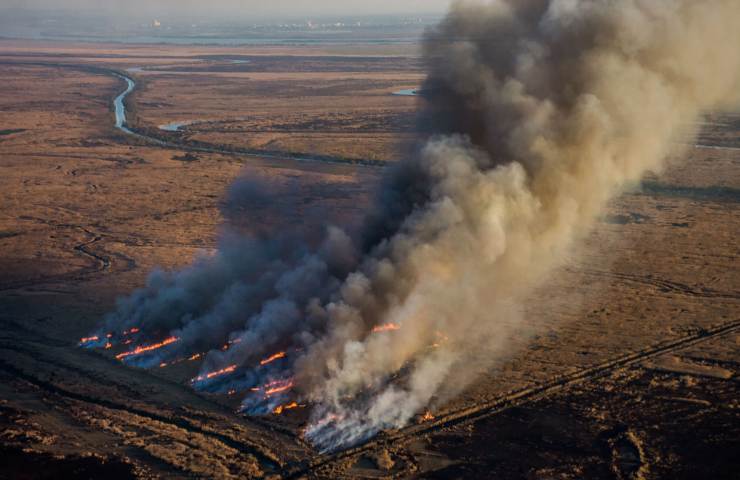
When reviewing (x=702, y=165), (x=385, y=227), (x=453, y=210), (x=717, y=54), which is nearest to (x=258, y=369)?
(x=385, y=227)

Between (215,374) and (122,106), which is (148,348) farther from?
(122,106)

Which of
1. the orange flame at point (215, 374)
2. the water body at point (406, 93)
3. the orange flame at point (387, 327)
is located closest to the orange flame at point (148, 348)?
the orange flame at point (215, 374)

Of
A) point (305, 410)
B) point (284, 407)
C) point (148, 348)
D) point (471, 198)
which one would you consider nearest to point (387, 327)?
point (305, 410)

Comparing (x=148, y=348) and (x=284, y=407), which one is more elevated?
(x=284, y=407)

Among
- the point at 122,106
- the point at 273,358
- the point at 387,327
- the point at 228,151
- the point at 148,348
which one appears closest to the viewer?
the point at 387,327

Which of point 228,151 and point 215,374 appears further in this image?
point 228,151

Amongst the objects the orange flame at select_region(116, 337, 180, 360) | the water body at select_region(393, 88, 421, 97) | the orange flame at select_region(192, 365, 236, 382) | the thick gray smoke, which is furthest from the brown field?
the water body at select_region(393, 88, 421, 97)

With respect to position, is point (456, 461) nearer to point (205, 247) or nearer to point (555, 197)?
point (555, 197)
